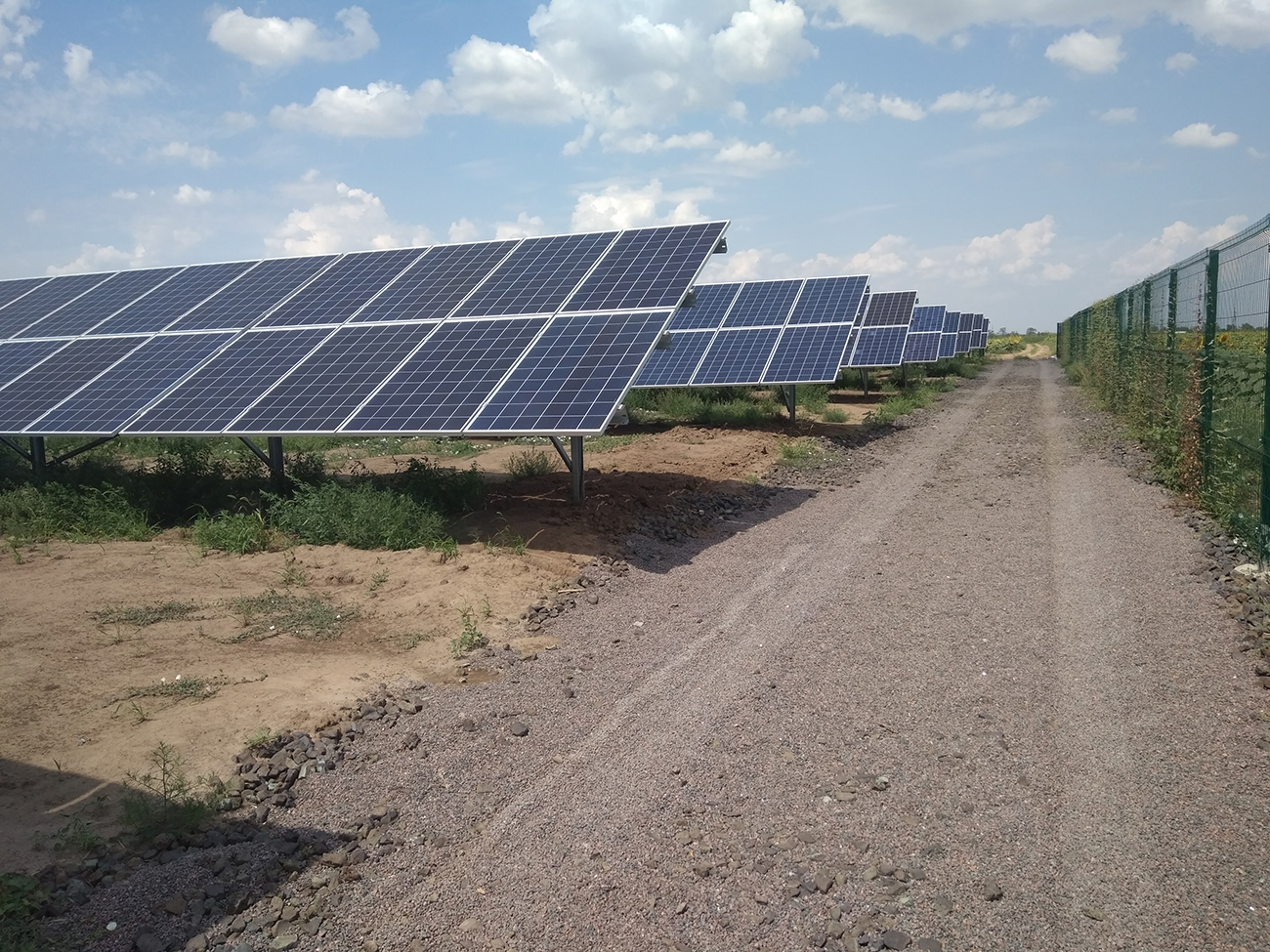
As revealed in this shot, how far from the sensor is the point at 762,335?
20234 mm

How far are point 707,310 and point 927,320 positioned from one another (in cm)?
2255

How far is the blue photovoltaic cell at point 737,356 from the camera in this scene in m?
18.6

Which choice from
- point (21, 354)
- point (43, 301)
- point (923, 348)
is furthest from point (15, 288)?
point (923, 348)

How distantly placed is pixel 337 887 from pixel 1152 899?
3.16 metres

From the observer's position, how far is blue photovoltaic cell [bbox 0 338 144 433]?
38.1 ft

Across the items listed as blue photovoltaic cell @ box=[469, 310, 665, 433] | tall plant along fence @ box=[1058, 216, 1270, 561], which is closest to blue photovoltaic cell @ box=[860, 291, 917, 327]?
tall plant along fence @ box=[1058, 216, 1270, 561]

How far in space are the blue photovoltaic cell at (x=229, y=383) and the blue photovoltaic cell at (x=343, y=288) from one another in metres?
0.50

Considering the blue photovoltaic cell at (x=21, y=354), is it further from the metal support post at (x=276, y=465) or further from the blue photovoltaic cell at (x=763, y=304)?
the blue photovoltaic cell at (x=763, y=304)

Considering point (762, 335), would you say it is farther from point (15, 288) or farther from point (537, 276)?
point (15, 288)

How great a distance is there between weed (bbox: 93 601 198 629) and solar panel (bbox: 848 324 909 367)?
67.6ft

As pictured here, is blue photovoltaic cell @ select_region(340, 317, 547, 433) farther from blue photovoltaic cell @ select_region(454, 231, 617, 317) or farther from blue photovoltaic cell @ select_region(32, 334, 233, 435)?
blue photovoltaic cell @ select_region(32, 334, 233, 435)

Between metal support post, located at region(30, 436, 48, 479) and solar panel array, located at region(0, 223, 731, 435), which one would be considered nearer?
solar panel array, located at region(0, 223, 731, 435)

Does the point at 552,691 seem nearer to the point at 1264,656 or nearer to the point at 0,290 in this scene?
the point at 1264,656

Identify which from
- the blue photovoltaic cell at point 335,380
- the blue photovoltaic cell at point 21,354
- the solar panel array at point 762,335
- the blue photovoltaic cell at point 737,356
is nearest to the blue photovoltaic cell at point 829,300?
the solar panel array at point 762,335
